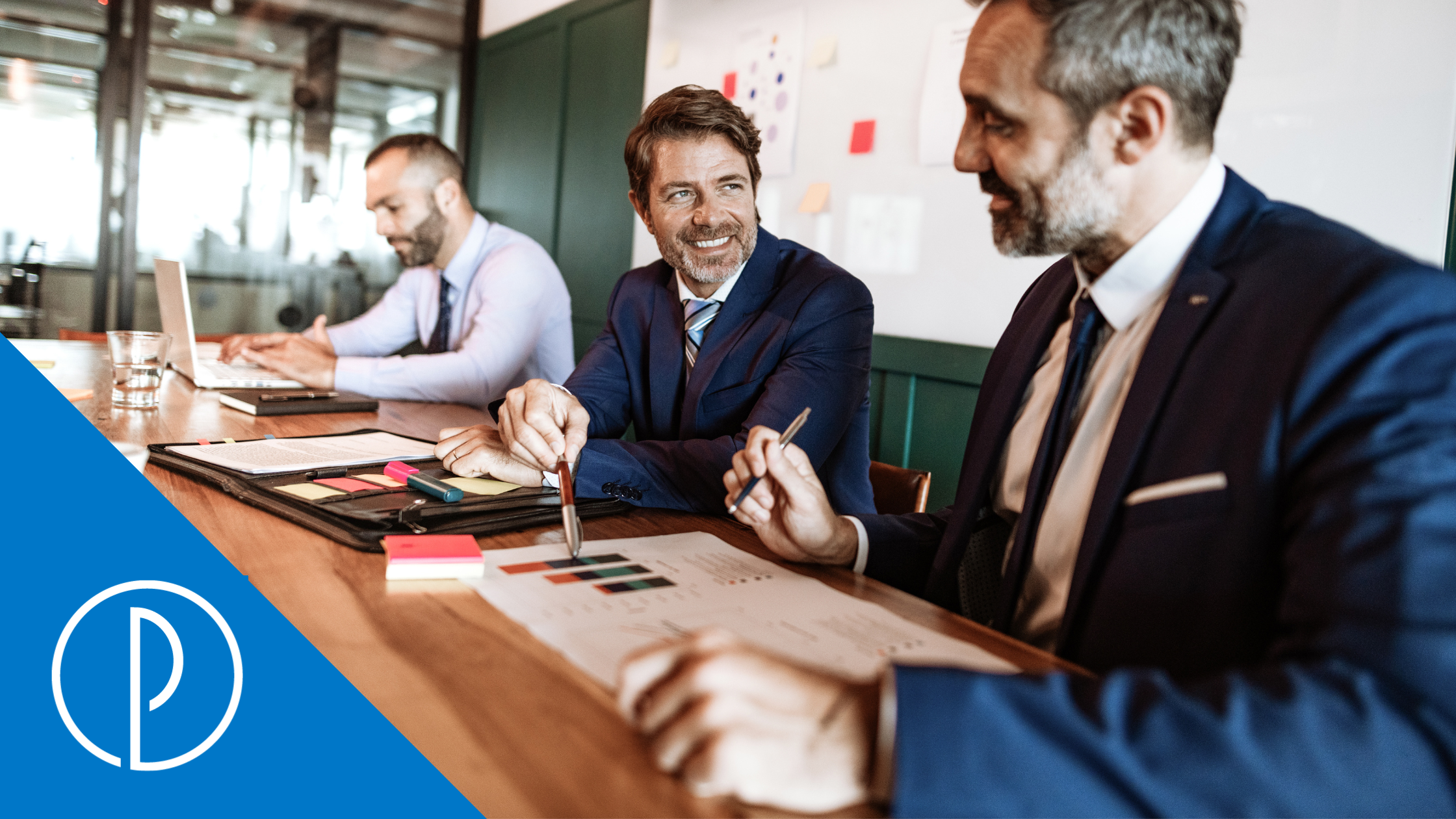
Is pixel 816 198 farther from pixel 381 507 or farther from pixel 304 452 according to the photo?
pixel 381 507

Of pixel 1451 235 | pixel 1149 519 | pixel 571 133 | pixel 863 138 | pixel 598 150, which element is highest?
pixel 571 133

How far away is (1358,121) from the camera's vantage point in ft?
6.20

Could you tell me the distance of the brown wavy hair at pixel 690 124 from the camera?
6.19 ft

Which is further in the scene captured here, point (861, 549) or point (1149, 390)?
point (861, 549)

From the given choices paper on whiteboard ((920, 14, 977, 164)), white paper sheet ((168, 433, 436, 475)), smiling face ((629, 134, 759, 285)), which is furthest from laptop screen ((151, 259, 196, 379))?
paper on whiteboard ((920, 14, 977, 164))

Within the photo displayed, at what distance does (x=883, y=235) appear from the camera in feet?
9.70

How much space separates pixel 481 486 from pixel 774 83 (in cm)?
248

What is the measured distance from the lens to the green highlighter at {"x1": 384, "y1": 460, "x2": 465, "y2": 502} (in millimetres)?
1227

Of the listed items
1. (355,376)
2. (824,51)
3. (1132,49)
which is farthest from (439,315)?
(1132,49)

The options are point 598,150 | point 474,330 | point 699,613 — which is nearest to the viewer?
point 699,613

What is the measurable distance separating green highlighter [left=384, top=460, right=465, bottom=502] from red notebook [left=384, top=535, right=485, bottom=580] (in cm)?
24

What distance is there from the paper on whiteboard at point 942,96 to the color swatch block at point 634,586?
2070 mm

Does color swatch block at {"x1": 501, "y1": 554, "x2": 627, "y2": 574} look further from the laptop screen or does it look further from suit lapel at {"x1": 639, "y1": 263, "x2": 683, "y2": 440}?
the laptop screen

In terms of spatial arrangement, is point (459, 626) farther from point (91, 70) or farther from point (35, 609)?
point (91, 70)
